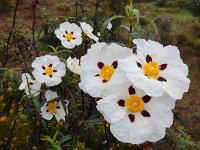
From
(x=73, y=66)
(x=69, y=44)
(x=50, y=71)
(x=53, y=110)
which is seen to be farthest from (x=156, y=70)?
(x=69, y=44)

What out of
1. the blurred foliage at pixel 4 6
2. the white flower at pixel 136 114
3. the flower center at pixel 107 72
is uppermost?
the flower center at pixel 107 72

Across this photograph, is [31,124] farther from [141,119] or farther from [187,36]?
[187,36]

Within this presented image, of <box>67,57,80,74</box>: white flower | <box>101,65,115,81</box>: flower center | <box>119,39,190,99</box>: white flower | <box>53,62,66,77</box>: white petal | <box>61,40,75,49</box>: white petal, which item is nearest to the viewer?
<box>119,39,190,99</box>: white flower

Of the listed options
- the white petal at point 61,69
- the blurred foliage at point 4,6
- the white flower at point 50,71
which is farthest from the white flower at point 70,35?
the blurred foliage at point 4,6

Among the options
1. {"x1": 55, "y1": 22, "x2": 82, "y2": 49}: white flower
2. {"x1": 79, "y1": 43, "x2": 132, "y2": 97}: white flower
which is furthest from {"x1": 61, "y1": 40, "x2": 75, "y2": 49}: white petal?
{"x1": 79, "y1": 43, "x2": 132, "y2": 97}: white flower

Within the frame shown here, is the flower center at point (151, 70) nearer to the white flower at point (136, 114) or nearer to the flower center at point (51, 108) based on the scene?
the white flower at point (136, 114)

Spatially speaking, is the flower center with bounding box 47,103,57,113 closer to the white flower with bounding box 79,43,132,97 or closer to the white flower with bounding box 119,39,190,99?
the white flower with bounding box 79,43,132,97
